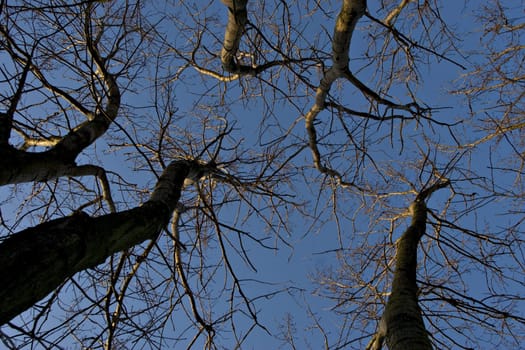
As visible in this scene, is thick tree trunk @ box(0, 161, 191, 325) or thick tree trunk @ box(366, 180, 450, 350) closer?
thick tree trunk @ box(0, 161, 191, 325)

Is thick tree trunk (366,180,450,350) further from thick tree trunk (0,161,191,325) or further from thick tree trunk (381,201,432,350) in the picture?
thick tree trunk (0,161,191,325)

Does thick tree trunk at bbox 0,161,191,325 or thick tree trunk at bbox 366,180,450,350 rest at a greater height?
thick tree trunk at bbox 366,180,450,350

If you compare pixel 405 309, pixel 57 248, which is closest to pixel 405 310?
pixel 405 309

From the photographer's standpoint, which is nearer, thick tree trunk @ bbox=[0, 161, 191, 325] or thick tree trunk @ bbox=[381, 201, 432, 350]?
thick tree trunk @ bbox=[0, 161, 191, 325]

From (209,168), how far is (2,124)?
1551 millimetres

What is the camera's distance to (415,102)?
135 inches

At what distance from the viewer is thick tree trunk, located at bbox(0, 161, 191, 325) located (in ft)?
4.67

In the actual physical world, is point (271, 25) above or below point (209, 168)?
above

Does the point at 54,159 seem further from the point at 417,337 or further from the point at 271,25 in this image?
the point at 271,25

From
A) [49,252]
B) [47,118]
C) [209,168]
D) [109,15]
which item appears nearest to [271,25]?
[109,15]

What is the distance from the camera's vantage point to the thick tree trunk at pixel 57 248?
4.67 feet

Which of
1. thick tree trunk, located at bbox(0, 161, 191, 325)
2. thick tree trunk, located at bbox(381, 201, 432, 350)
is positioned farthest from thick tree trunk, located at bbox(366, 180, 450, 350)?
thick tree trunk, located at bbox(0, 161, 191, 325)

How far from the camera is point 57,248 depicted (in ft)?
5.20

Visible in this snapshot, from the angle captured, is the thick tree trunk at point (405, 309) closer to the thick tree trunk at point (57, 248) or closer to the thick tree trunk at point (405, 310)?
the thick tree trunk at point (405, 310)
